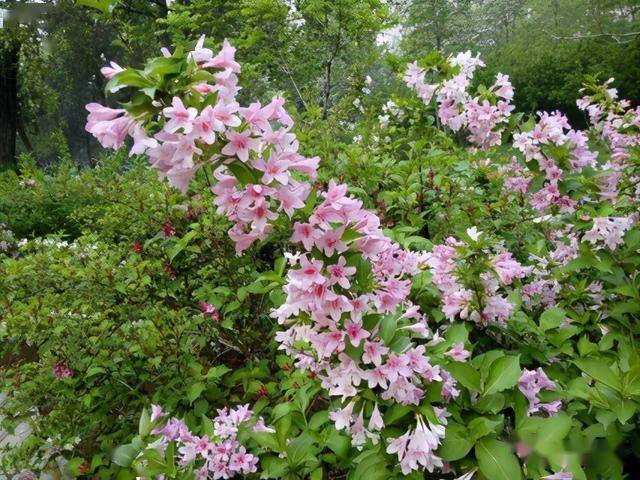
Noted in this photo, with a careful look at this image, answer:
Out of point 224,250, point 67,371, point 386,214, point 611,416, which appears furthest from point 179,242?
point 611,416

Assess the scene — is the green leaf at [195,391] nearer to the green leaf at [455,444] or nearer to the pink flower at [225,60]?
the green leaf at [455,444]

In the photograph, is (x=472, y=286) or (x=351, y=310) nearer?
(x=351, y=310)

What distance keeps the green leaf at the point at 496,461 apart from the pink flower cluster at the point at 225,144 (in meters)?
0.70

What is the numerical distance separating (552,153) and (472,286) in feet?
3.27

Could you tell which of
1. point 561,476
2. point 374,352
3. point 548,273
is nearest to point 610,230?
point 548,273

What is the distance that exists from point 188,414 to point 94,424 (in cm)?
46

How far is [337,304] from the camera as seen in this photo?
45.4 inches

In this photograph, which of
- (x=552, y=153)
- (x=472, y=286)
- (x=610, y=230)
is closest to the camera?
(x=472, y=286)

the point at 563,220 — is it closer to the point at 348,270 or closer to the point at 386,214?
the point at 386,214

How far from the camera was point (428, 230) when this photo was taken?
2.80 metres

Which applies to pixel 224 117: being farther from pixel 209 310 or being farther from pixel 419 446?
pixel 209 310

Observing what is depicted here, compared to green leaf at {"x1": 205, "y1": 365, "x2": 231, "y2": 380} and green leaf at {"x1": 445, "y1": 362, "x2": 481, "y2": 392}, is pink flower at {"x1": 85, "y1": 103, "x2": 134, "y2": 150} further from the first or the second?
green leaf at {"x1": 205, "y1": 365, "x2": 231, "y2": 380}

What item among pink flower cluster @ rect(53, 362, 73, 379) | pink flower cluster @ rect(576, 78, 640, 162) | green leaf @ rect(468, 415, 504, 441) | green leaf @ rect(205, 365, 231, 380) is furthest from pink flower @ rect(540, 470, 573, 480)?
pink flower cluster @ rect(576, 78, 640, 162)

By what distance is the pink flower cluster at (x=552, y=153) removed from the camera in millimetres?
2113
